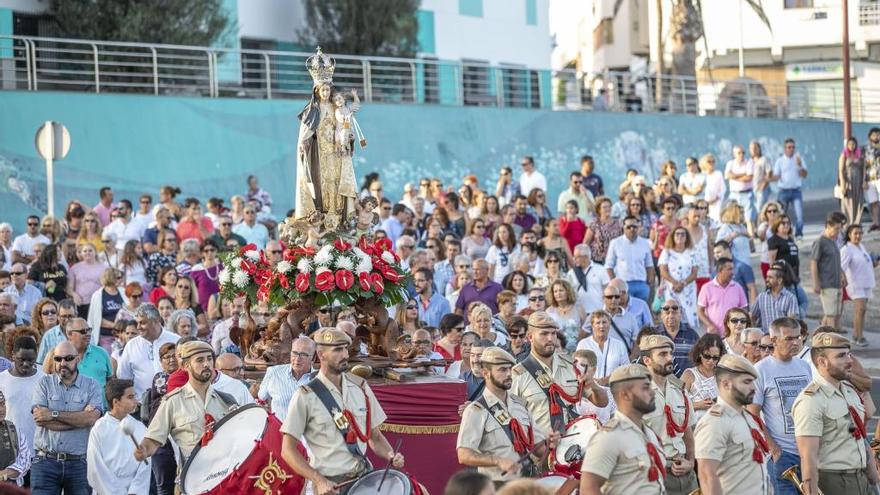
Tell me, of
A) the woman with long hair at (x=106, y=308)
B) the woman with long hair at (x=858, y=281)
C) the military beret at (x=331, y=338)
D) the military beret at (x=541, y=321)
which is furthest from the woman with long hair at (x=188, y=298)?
the woman with long hair at (x=858, y=281)

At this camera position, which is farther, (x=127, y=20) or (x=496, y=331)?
(x=127, y=20)

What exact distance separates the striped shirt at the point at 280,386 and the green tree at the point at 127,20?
16356mm

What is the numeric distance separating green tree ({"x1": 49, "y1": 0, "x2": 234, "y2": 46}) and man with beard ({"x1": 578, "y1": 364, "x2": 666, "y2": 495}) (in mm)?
20557

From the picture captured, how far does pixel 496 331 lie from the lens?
1723 cm

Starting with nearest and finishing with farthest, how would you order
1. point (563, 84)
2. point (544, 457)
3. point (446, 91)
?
point (544, 457) → point (446, 91) → point (563, 84)

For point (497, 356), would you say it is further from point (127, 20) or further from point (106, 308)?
point (127, 20)

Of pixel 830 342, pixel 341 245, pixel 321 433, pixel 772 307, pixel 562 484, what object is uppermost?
pixel 341 245

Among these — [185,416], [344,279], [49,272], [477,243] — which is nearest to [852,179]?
[477,243]

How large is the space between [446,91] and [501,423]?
2369cm

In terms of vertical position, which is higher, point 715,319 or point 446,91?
point 446,91

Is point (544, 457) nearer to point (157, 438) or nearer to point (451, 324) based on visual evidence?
point (157, 438)

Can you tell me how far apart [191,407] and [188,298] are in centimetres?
670

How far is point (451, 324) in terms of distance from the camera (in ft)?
54.3

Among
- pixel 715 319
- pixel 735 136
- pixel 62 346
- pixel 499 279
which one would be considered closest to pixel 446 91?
pixel 735 136
